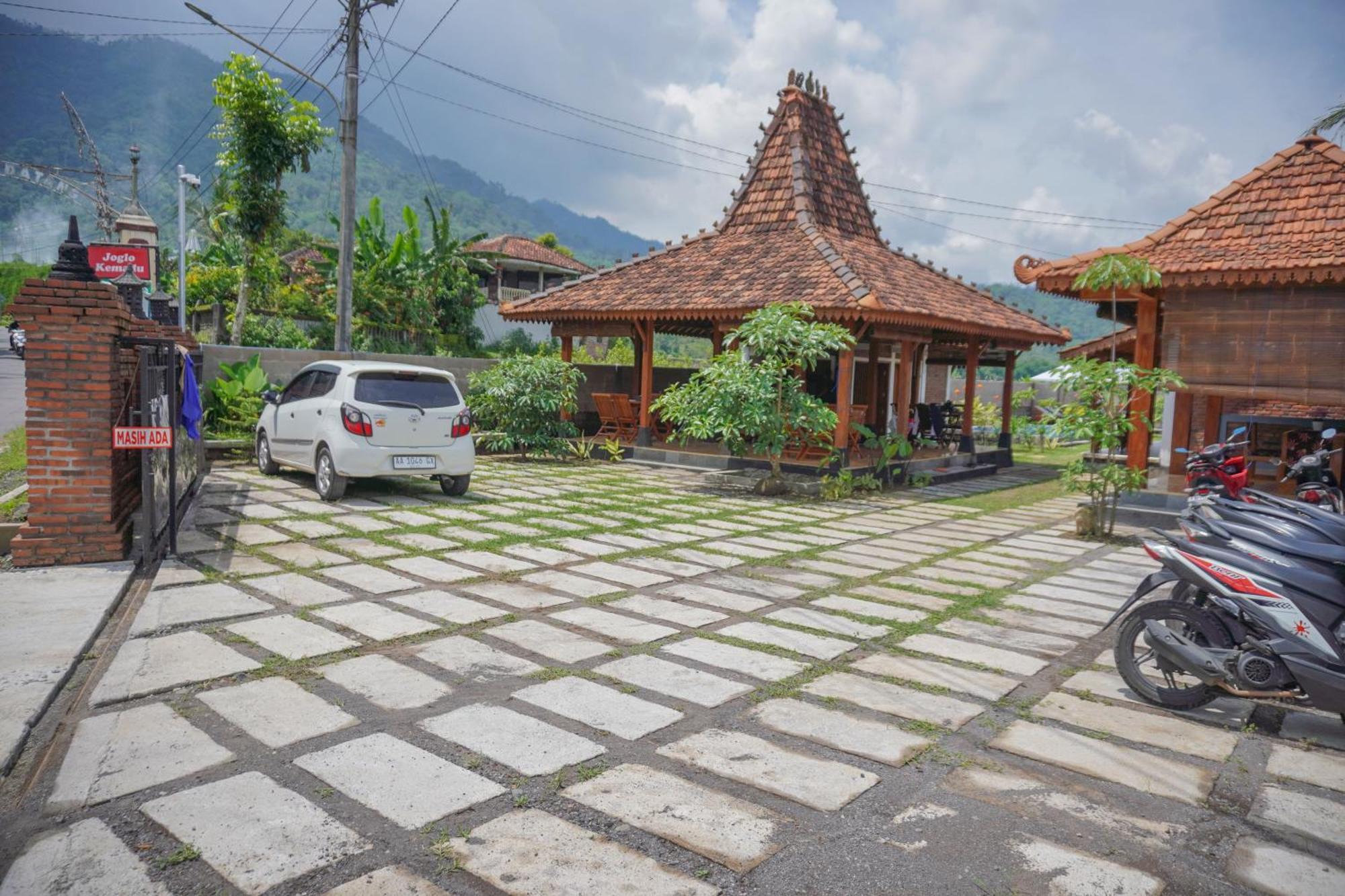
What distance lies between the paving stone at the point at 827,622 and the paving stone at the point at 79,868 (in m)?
3.66

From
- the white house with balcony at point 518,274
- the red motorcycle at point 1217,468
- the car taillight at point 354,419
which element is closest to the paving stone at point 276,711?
the car taillight at point 354,419

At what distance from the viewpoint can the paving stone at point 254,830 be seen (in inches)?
99.7

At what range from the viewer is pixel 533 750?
3.38 metres

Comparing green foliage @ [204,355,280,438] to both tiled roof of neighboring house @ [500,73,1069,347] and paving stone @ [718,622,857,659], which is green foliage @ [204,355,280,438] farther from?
paving stone @ [718,622,857,659]

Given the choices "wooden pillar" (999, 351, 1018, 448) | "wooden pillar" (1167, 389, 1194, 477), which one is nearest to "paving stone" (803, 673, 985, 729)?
"wooden pillar" (1167, 389, 1194, 477)

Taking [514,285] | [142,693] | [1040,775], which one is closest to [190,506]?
[142,693]

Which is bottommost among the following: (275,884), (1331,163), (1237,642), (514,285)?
(275,884)

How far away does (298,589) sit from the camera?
221 inches

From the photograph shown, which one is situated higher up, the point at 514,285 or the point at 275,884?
the point at 514,285

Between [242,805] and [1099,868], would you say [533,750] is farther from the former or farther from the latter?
[1099,868]

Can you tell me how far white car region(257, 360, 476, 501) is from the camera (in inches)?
346

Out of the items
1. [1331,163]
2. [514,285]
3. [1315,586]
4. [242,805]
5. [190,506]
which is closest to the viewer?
[242,805]

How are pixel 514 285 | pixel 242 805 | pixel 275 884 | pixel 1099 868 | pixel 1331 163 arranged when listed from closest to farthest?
pixel 275 884
pixel 1099 868
pixel 242 805
pixel 1331 163
pixel 514 285

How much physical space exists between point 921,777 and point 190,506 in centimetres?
759
